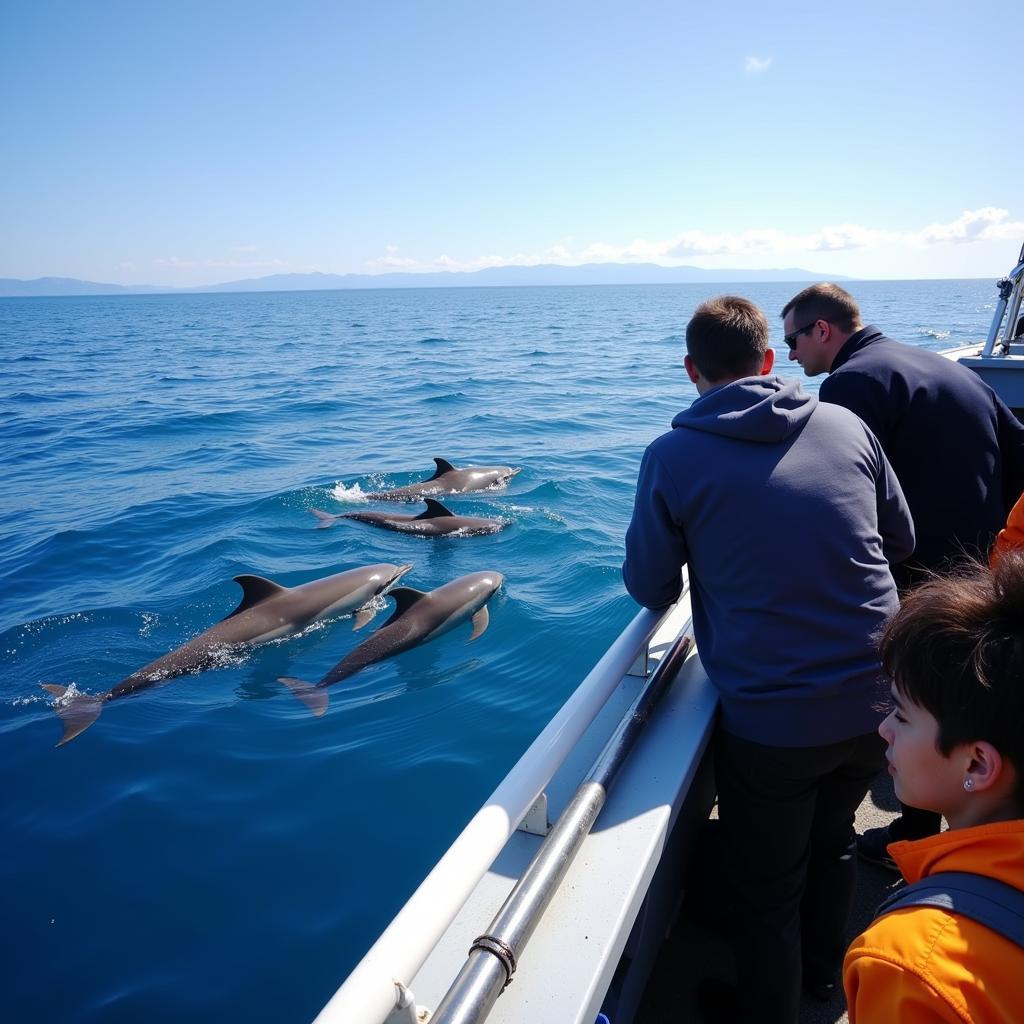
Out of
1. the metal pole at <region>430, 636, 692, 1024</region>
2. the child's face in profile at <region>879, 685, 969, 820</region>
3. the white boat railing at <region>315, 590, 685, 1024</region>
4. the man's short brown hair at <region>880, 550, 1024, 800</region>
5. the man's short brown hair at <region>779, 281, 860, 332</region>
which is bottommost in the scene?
the metal pole at <region>430, 636, 692, 1024</region>

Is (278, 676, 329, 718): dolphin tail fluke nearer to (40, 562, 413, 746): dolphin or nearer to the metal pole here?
(40, 562, 413, 746): dolphin

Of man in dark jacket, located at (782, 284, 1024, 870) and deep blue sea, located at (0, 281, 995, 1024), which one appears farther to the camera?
deep blue sea, located at (0, 281, 995, 1024)

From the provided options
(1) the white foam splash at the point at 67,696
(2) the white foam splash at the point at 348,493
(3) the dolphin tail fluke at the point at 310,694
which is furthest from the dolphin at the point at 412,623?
(2) the white foam splash at the point at 348,493

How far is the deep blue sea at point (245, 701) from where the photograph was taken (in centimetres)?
438

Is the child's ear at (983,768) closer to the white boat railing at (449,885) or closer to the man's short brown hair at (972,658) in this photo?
the man's short brown hair at (972,658)

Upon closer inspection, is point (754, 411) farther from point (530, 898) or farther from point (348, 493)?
point (348, 493)

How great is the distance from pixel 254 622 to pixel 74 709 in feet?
5.90

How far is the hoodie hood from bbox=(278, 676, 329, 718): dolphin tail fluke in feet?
16.2

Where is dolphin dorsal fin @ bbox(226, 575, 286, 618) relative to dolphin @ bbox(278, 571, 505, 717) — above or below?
above

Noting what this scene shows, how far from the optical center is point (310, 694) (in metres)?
6.91

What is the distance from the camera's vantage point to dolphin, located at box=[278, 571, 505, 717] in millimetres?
7156

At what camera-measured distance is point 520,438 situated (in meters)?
18.0

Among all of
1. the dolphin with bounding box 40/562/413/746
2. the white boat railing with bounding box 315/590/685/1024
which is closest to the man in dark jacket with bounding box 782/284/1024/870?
the white boat railing with bounding box 315/590/685/1024

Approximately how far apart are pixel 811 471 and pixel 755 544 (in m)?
0.36
